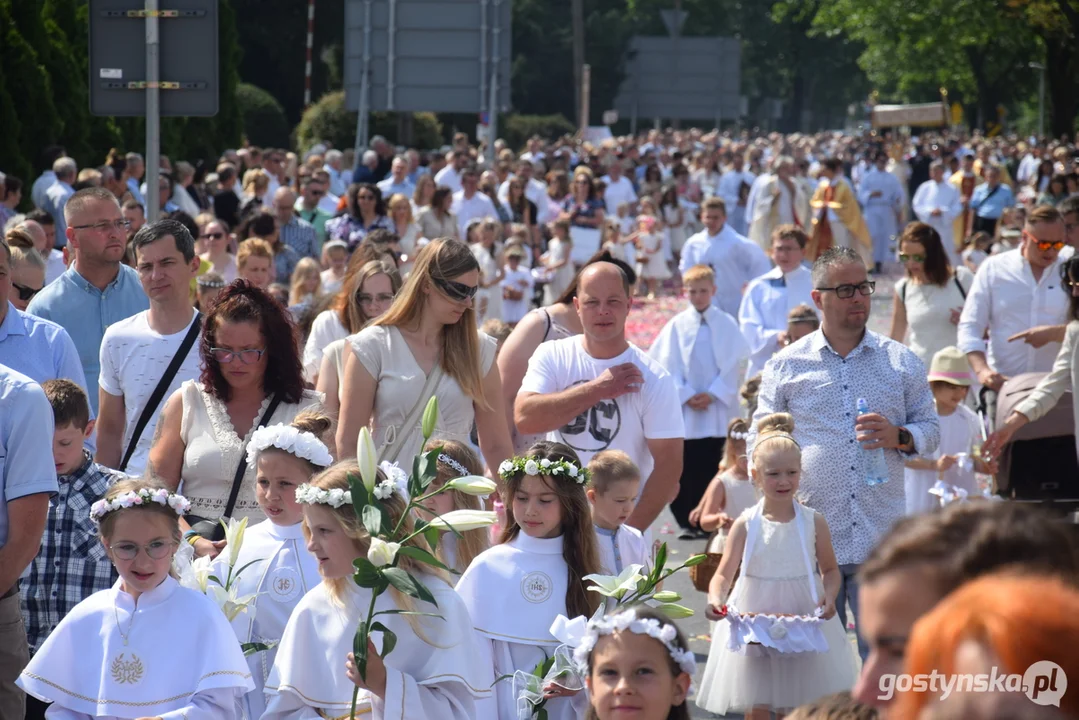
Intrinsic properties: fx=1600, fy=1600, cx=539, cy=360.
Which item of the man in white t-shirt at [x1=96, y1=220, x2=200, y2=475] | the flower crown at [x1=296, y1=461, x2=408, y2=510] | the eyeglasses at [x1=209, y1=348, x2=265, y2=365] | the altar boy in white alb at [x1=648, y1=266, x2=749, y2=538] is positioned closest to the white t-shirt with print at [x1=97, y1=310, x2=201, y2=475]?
the man in white t-shirt at [x1=96, y1=220, x2=200, y2=475]

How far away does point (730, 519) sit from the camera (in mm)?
8344

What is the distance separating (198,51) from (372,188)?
6710 millimetres

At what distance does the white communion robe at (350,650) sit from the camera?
14.5 feet

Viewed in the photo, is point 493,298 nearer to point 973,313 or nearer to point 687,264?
point 687,264

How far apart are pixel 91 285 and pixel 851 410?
11.4ft

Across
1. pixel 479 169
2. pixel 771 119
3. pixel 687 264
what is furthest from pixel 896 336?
pixel 771 119

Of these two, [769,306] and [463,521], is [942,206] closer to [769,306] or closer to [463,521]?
Result: [769,306]

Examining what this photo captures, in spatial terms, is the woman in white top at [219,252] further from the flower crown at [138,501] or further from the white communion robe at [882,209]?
the white communion robe at [882,209]

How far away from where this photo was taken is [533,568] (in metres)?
5.29

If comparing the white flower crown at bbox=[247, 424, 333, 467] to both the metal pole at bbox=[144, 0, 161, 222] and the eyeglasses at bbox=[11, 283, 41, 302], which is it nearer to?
the eyeglasses at bbox=[11, 283, 41, 302]

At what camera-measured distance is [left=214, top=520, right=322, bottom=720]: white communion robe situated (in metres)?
5.04

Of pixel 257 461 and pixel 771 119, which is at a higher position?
pixel 771 119

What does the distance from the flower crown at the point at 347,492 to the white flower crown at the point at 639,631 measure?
65 cm

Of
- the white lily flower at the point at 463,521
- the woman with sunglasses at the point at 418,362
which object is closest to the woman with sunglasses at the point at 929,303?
the woman with sunglasses at the point at 418,362
